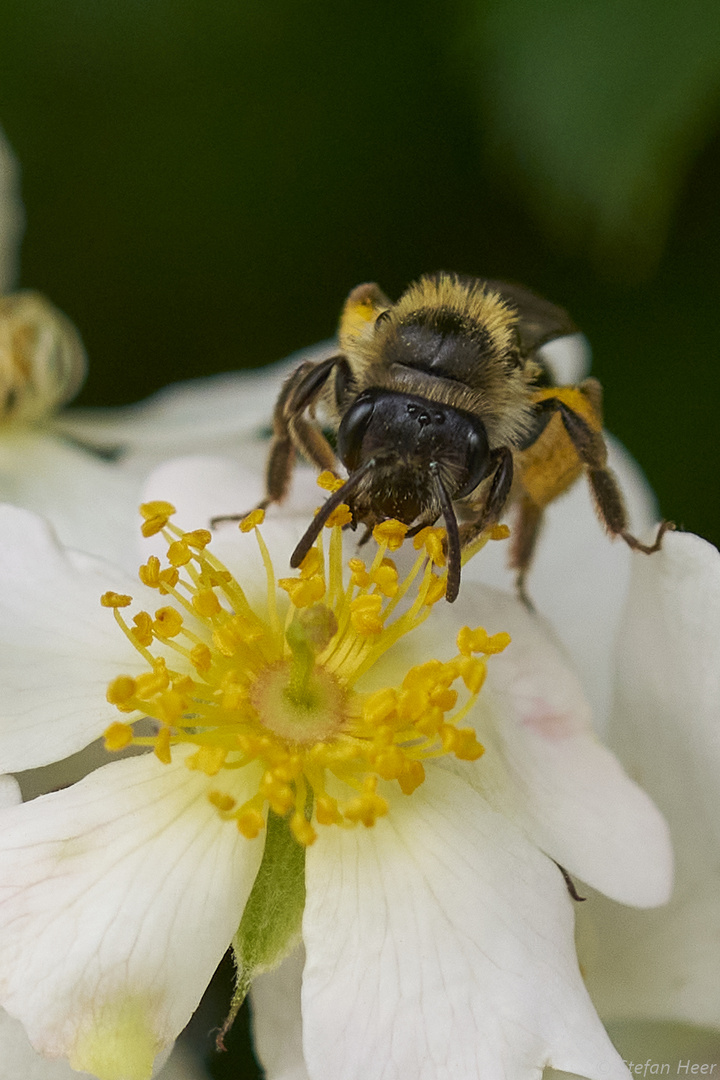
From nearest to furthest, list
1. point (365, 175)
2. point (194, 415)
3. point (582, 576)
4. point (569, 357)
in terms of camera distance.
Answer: point (582, 576)
point (569, 357)
point (194, 415)
point (365, 175)

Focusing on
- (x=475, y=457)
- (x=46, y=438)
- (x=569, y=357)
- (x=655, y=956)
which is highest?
(x=475, y=457)

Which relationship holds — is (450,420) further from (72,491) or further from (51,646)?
(72,491)

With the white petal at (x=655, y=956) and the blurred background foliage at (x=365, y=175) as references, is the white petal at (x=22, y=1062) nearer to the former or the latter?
the white petal at (x=655, y=956)

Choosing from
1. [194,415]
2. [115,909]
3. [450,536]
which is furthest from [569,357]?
[115,909]

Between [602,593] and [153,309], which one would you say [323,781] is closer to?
[602,593]

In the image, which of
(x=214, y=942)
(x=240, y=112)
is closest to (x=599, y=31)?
(x=240, y=112)

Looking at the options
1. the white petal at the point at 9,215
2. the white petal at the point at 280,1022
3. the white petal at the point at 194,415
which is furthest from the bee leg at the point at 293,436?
the white petal at the point at 9,215
